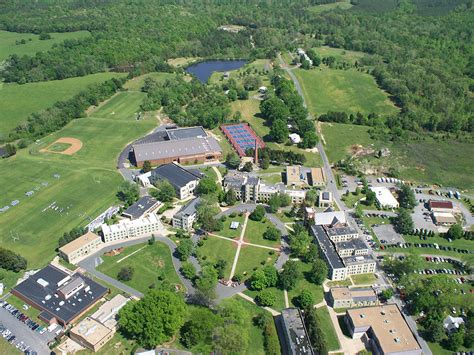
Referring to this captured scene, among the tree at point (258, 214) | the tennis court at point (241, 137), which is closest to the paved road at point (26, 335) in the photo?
the tree at point (258, 214)

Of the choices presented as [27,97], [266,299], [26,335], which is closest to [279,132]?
[266,299]

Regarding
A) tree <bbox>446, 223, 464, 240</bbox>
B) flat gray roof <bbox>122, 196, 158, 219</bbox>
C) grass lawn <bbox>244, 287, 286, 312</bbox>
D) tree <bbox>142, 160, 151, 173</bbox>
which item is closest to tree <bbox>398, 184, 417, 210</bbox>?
tree <bbox>446, 223, 464, 240</bbox>

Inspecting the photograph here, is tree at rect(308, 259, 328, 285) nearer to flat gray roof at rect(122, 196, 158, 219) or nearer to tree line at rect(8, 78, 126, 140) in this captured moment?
flat gray roof at rect(122, 196, 158, 219)

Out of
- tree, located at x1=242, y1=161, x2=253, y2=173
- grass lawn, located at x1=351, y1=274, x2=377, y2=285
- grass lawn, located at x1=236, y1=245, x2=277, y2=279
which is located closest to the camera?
grass lawn, located at x1=351, y1=274, x2=377, y2=285

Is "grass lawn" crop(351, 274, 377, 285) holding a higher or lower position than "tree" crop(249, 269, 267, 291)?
lower

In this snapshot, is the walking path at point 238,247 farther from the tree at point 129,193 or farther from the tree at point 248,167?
the tree at point 129,193

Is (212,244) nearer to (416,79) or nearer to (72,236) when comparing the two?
(72,236)

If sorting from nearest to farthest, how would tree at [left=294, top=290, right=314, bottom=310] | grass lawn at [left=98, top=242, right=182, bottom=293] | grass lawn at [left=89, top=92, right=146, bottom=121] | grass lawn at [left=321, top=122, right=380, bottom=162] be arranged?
1. tree at [left=294, top=290, right=314, bottom=310]
2. grass lawn at [left=98, top=242, right=182, bottom=293]
3. grass lawn at [left=321, top=122, right=380, bottom=162]
4. grass lawn at [left=89, top=92, right=146, bottom=121]
